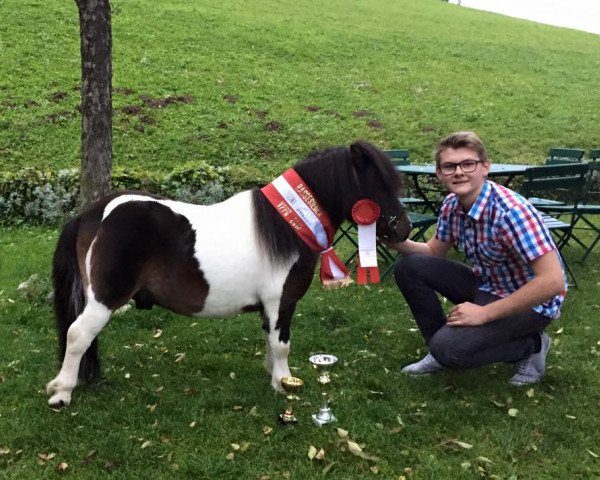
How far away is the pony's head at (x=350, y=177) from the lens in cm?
325

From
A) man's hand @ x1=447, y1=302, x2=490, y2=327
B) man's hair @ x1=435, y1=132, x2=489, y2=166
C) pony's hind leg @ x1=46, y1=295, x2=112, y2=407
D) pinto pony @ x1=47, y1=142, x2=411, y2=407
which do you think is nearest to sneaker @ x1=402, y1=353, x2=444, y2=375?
man's hand @ x1=447, y1=302, x2=490, y2=327

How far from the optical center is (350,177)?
10.8 feet

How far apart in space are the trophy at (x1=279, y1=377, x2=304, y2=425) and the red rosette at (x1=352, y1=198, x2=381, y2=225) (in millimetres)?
1019

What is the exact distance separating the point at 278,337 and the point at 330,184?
3.31 ft

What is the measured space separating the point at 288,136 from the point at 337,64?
7173mm

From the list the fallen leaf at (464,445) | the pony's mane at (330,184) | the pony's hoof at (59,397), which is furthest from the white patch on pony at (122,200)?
the fallen leaf at (464,445)

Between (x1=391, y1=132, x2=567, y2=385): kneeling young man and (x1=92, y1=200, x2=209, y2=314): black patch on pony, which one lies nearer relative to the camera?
(x1=92, y1=200, x2=209, y2=314): black patch on pony

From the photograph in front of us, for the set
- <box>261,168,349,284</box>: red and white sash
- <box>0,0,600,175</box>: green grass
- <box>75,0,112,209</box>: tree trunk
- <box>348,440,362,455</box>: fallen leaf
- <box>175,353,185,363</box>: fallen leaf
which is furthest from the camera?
<box>0,0,600,175</box>: green grass

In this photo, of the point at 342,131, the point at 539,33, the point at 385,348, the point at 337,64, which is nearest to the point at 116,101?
the point at 342,131

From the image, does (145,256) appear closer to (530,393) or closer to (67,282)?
(67,282)

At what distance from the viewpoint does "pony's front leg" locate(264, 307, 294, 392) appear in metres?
3.40

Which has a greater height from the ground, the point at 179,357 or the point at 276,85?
the point at 276,85

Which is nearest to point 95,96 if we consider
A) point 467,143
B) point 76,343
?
point 76,343

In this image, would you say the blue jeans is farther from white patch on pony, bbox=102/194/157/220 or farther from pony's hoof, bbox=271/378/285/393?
white patch on pony, bbox=102/194/157/220
